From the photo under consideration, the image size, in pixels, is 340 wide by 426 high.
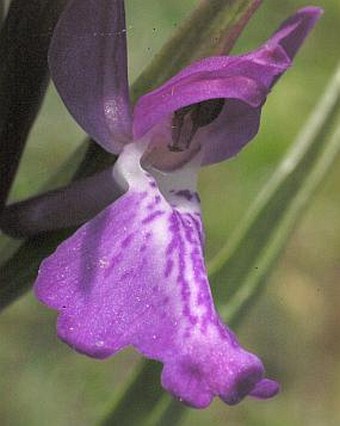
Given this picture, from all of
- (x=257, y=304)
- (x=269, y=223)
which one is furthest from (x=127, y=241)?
(x=257, y=304)

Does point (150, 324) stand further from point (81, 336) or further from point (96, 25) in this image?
point (96, 25)

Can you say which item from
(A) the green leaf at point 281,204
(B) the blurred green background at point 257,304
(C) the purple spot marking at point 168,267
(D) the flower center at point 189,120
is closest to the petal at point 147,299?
(C) the purple spot marking at point 168,267

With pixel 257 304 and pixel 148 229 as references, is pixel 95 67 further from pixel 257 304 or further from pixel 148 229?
pixel 257 304

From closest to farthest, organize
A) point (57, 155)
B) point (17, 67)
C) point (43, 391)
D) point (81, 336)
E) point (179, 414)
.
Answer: point (81, 336)
point (17, 67)
point (179, 414)
point (43, 391)
point (57, 155)

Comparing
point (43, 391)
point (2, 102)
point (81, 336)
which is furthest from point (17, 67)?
point (43, 391)

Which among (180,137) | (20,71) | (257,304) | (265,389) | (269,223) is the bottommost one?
(257,304)

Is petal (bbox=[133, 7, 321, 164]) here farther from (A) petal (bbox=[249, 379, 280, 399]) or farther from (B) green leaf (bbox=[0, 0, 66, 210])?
(A) petal (bbox=[249, 379, 280, 399])

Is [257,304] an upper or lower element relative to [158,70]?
lower

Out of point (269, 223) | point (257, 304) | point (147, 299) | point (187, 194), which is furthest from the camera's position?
point (257, 304)
